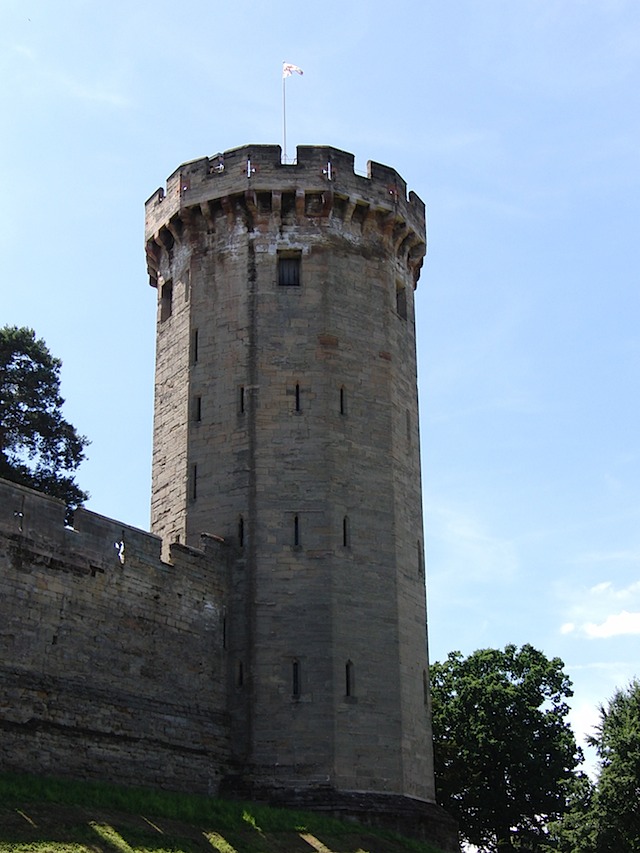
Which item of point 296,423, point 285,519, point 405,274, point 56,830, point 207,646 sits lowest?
point 56,830

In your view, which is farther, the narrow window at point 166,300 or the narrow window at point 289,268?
the narrow window at point 166,300

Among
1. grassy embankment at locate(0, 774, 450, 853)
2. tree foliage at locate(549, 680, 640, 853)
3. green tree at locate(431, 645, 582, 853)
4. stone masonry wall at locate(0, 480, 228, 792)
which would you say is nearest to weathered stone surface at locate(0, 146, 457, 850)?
stone masonry wall at locate(0, 480, 228, 792)

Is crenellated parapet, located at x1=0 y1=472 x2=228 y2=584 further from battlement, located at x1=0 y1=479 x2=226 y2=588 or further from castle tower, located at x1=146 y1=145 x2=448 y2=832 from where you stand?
castle tower, located at x1=146 y1=145 x2=448 y2=832

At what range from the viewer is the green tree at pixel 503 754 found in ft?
129

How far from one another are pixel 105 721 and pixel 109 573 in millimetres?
3059

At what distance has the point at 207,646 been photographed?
28.1 meters

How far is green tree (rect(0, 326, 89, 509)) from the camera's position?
4000 centimetres

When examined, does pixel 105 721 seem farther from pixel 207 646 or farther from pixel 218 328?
pixel 218 328

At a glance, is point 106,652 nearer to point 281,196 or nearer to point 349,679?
point 349,679

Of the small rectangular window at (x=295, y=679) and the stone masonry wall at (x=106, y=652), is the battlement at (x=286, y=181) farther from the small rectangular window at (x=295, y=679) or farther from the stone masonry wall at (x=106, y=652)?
the small rectangular window at (x=295, y=679)

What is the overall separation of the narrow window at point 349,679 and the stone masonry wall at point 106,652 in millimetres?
2785

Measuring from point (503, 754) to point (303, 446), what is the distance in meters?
15.5

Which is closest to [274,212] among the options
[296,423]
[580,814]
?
[296,423]

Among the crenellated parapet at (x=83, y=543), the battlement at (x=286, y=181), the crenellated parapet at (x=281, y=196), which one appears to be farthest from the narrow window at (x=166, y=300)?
the crenellated parapet at (x=83, y=543)
